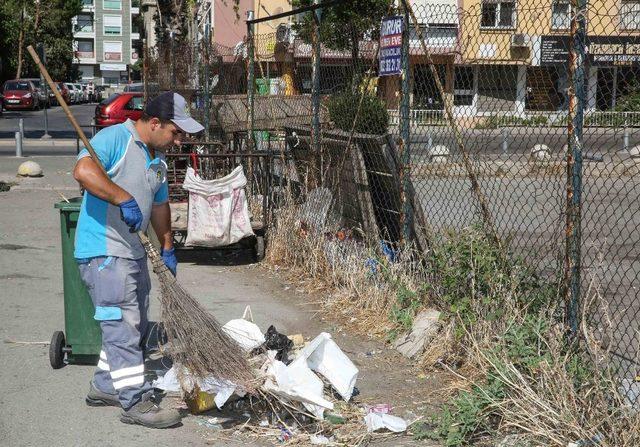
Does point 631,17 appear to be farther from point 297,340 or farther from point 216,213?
point 216,213

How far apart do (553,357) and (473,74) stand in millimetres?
2768

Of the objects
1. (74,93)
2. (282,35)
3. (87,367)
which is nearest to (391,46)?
(87,367)

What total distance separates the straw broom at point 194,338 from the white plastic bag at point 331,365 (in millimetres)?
395

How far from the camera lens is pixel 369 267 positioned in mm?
7316

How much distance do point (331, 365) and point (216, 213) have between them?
3992 mm

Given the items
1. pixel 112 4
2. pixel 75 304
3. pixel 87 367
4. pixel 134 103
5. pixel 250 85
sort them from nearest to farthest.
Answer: pixel 75 304, pixel 87 367, pixel 250 85, pixel 134 103, pixel 112 4

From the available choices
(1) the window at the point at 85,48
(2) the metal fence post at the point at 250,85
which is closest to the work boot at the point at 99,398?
(2) the metal fence post at the point at 250,85

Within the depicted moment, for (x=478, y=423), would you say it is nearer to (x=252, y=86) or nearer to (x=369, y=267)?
(x=369, y=267)

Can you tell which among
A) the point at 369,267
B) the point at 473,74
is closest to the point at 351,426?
the point at 369,267

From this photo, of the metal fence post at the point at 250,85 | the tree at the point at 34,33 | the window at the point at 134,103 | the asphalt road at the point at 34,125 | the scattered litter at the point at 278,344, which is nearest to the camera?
the scattered litter at the point at 278,344

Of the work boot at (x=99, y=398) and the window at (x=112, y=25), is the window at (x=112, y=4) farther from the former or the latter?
the work boot at (x=99, y=398)

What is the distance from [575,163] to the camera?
16.3 ft

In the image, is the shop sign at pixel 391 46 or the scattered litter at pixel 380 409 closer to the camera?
the scattered litter at pixel 380 409

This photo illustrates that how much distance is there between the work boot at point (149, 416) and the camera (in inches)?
193
